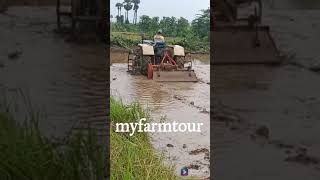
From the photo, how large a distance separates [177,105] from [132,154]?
0.18 metres

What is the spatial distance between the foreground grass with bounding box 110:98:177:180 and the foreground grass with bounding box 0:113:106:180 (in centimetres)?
6

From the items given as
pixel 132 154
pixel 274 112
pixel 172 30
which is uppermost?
pixel 172 30

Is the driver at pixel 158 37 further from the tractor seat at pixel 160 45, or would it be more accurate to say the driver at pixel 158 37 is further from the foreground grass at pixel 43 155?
the foreground grass at pixel 43 155

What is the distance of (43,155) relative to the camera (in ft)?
4.65

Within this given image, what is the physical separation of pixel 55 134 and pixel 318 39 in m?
0.73

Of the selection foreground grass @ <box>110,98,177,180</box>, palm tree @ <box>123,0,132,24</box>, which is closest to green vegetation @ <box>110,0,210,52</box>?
palm tree @ <box>123,0,132,24</box>

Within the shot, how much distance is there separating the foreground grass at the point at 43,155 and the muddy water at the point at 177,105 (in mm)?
177

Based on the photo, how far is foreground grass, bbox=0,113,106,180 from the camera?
4.59 ft

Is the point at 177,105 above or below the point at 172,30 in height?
below

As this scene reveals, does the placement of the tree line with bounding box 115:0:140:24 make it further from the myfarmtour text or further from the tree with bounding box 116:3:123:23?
the myfarmtour text

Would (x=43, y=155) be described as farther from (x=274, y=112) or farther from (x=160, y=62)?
(x=274, y=112)

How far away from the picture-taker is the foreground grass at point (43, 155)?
1400 millimetres

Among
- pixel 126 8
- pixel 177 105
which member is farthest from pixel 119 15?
pixel 177 105

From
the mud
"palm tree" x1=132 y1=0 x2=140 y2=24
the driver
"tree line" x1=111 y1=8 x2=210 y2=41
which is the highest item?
"palm tree" x1=132 y1=0 x2=140 y2=24
